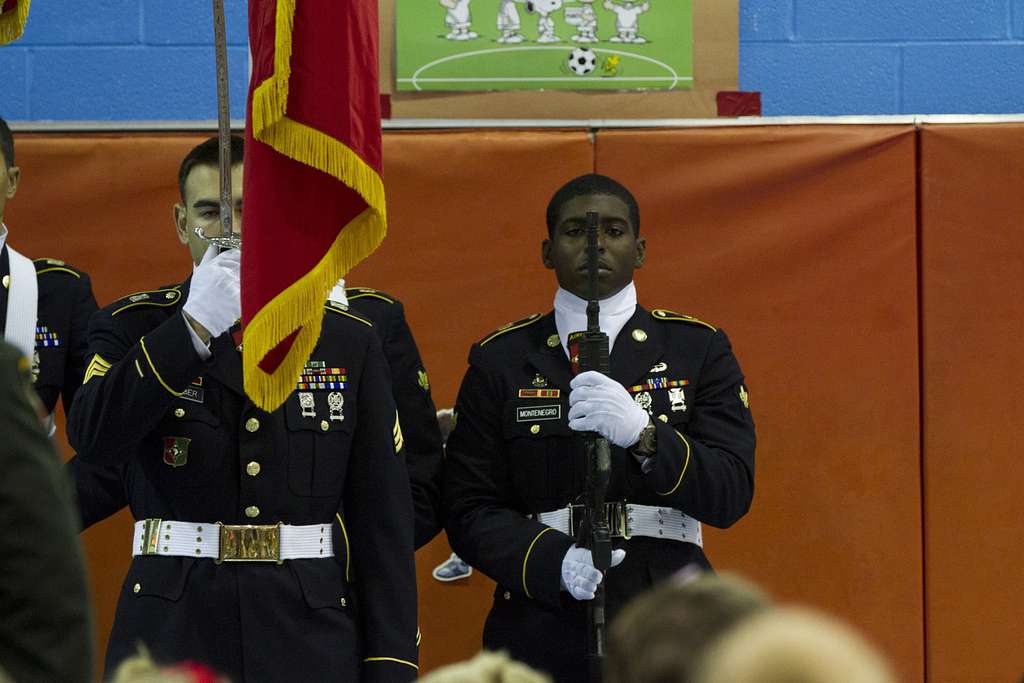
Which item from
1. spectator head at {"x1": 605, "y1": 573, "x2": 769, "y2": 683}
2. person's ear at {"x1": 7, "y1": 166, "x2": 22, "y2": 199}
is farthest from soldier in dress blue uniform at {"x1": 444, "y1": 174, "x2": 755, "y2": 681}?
spectator head at {"x1": 605, "y1": 573, "x2": 769, "y2": 683}

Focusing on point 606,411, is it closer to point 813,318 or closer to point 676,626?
point 813,318

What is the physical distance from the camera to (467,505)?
298 cm

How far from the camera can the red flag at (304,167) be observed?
259cm

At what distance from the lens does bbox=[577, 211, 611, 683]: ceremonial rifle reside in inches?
106

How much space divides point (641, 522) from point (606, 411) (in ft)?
0.88

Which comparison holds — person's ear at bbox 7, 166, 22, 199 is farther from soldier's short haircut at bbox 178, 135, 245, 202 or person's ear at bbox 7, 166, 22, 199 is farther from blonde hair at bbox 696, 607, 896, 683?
blonde hair at bbox 696, 607, 896, 683

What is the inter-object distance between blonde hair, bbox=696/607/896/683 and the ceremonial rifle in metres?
1.72

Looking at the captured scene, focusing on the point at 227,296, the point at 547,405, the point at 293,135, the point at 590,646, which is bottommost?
the point at 590,646

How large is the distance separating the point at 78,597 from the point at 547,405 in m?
1.64

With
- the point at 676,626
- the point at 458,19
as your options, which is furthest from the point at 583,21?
the point at 676,626

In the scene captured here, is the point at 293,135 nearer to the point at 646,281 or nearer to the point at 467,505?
the point at 467,505

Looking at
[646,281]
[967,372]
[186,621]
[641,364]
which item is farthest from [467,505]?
[967,372]

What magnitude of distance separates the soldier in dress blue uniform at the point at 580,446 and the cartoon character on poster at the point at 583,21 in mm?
860

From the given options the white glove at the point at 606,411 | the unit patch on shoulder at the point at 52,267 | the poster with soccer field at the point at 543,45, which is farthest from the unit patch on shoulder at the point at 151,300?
the poster with soccer field at the point at 543,45
